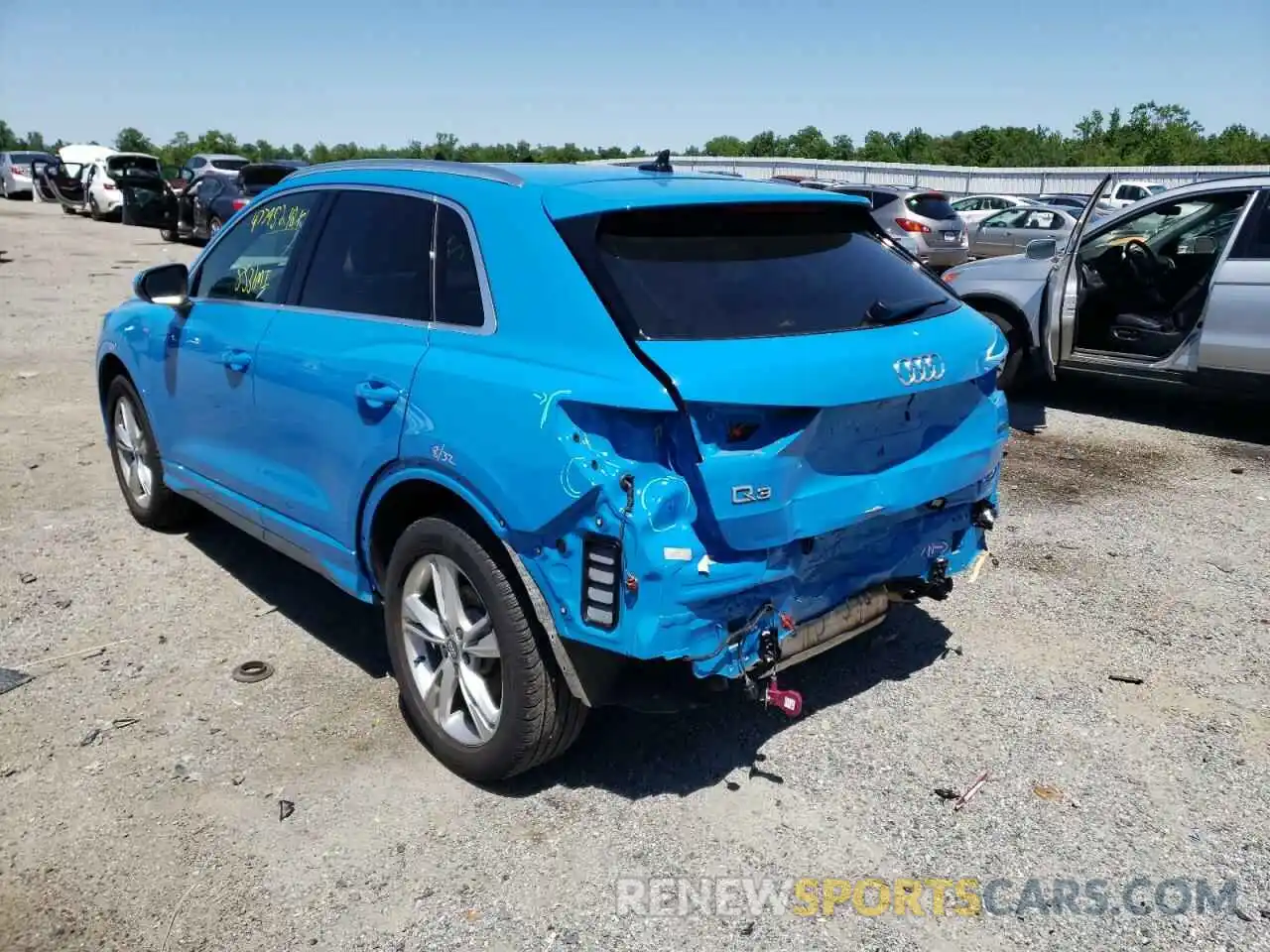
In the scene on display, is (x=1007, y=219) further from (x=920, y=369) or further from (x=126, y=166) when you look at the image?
(x=126, y=166)

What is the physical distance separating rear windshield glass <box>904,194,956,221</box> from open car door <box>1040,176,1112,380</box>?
35.5 feet

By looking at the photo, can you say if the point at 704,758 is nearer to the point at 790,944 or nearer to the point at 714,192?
the point at 790,944

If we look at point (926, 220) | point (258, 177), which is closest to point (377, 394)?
point (926, 220)

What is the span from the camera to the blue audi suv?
2666 millimetres

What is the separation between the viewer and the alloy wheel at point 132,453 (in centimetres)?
533

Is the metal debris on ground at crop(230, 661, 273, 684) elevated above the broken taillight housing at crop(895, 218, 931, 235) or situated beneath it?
situated beneath

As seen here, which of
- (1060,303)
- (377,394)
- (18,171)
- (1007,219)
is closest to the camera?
(377,394)

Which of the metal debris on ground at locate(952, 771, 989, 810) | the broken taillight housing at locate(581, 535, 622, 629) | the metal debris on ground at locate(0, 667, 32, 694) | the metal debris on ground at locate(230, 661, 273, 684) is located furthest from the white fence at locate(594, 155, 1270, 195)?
the broken taillight housing at locate(581, 535, 622, 629)

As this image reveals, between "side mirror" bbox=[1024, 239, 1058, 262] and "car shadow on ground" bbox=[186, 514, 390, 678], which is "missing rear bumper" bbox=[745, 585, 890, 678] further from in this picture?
"side mirror" bbox=[1024, 239, 1058, 262]

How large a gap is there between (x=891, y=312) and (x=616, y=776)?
1725mm

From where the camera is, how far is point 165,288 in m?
4.64

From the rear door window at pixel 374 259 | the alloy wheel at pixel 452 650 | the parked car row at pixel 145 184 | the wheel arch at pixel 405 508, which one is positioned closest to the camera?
the wheel arch at pixel 405 508

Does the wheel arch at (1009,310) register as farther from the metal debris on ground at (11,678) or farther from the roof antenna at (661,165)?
the metal debris on ground at (11,678)

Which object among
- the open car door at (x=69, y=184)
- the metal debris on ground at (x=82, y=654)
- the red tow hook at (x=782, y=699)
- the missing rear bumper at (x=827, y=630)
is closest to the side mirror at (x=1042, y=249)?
the missing rear bumper at (x=827, y=630)
